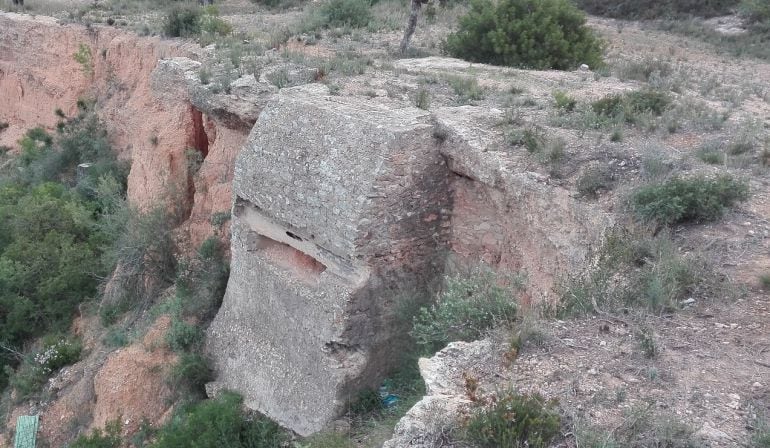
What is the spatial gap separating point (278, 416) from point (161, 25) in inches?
401

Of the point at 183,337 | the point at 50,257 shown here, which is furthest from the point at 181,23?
the point at 183,337

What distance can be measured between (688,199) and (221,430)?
199 inches

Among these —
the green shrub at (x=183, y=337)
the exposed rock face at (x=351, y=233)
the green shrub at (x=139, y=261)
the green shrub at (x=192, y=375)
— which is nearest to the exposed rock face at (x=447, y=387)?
the exposed rock face at (x=351, y=233)

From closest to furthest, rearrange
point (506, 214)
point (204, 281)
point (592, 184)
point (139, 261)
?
point (592, 184), point (506, 214), point (204, 281), point (139, 261)

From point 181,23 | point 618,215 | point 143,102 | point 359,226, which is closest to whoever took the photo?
point 618,215

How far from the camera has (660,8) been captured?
881 inches

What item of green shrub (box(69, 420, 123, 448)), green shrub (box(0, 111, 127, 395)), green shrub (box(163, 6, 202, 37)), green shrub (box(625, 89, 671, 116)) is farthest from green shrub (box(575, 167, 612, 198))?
green shrub (box(163, 6, 202, 37))

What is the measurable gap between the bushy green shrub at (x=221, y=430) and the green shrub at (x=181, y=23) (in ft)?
29.2

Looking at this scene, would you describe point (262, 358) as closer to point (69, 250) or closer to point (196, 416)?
point (196, 416)

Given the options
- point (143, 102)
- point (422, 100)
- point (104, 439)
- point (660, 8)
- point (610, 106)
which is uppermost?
point (610, 106)

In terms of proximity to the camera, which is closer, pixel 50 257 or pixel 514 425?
pixel 514 425

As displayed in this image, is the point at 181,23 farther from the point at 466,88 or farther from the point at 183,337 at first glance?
the point at 183,337

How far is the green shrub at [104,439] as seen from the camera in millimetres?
8539

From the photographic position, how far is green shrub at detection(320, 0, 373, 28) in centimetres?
1502
